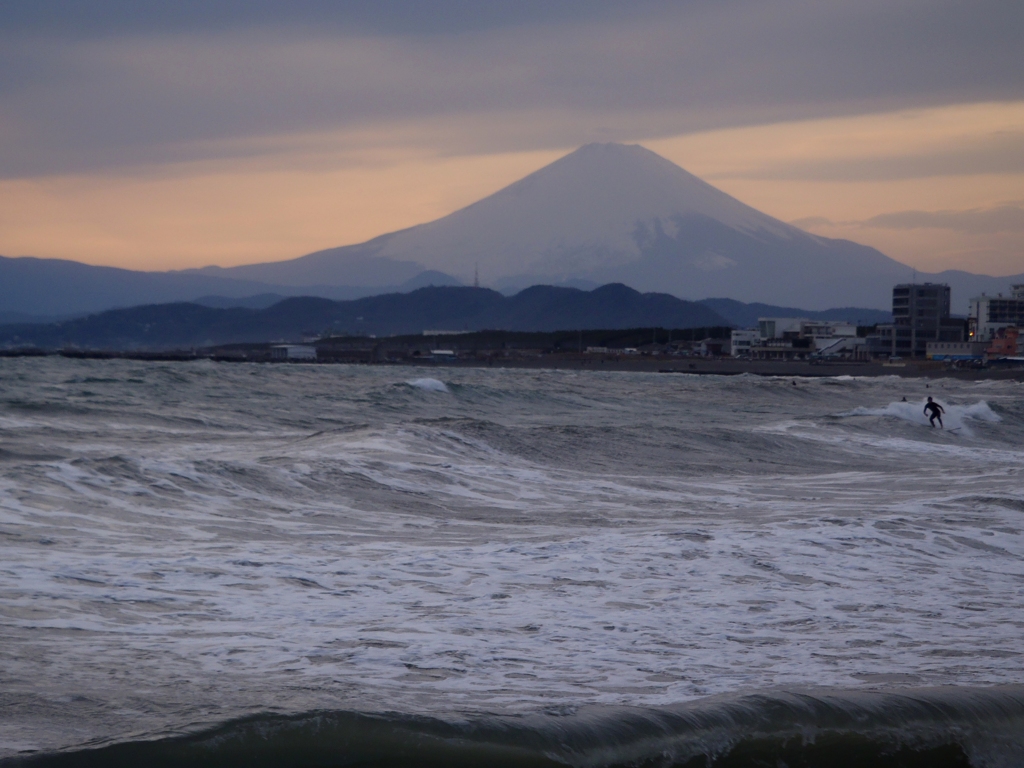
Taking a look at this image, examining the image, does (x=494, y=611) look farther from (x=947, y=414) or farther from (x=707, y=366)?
(x=707, y=366)

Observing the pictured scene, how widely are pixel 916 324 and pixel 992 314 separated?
34.3 feet

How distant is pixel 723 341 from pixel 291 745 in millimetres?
137116

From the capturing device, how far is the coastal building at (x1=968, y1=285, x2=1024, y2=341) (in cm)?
11731

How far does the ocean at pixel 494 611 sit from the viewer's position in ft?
14.8

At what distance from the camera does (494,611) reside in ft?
22.6

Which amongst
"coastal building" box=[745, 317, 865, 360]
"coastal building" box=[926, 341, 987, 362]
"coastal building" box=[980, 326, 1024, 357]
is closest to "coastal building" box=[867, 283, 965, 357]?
"coastal building" box=[745, 317, 865, 360]

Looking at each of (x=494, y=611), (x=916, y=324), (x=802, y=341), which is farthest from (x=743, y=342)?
(x=494, y=611)

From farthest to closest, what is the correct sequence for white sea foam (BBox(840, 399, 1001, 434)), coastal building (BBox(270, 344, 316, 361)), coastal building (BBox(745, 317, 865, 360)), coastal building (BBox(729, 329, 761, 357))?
coastal building (BBox(729, 329, 761, 357)) < coastal building (BBox(270, 344, 316, 361)) < coastal building (BBox(745, 317, 865, 360)) < white sea foam (BBox(840, 399, 1001, 434))

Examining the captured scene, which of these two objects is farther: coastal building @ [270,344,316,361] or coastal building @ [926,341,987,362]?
coastal building @ [270,344,316,361]

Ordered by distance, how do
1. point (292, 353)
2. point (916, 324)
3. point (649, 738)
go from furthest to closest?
point (292, 353), point (916, 324), point (649, 738)

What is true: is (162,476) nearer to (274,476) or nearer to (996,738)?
(274,476)

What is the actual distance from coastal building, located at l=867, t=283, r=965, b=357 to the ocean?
10396 cm

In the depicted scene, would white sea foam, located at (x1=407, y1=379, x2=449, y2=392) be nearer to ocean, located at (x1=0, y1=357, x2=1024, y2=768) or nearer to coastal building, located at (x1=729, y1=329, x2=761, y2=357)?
ocean, located at (x1=0, y1=357, x2=1024, y2=768)

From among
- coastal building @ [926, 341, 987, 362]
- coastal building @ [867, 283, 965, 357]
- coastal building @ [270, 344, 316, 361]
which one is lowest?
coastal building @ [270, 344, 316, 361]
